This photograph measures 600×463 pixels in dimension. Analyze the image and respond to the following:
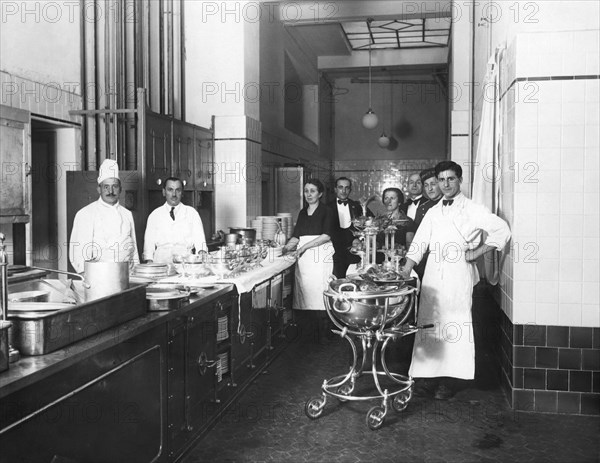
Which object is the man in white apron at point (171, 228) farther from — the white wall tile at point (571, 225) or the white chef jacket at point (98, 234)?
the white wall tile at point (571, 225)

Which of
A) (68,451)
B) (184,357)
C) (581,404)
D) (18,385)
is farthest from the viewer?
(581,404)

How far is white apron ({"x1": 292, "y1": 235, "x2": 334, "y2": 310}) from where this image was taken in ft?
20.7

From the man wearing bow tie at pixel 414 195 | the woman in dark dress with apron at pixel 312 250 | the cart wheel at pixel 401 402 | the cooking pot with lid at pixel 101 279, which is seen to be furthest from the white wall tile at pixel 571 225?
the cooking pot with lid at pixel 101 279

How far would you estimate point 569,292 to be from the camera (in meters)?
4.33

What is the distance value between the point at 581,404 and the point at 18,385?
3.75 metres

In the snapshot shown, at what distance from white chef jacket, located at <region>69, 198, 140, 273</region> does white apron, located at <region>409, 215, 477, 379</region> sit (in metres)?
2.48

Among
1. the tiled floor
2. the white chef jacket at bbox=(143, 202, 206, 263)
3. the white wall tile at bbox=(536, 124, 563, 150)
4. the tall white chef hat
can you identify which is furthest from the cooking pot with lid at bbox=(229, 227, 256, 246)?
the white wall tile at bbox=(536, 124, 563, 150)

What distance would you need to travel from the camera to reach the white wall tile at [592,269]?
428 centimetres

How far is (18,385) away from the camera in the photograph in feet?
6.57

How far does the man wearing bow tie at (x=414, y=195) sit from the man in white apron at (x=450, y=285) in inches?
88.2

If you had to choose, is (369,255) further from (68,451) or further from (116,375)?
(68,451)

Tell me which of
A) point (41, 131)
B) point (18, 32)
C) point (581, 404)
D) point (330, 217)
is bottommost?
point (581, 404)

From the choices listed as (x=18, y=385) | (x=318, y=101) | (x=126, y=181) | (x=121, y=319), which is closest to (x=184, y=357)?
(x=121, y=319)

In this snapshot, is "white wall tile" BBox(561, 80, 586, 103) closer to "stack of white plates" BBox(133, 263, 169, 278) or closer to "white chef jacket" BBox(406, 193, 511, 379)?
"white chef jacket" BBox(406, 193, 511, 379)
